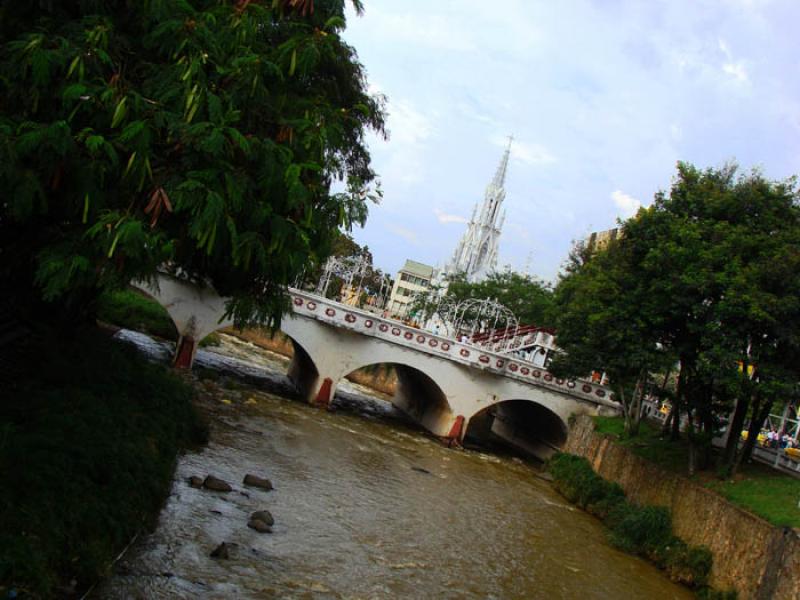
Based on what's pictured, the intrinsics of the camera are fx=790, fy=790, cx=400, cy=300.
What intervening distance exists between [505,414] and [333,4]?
34.8m

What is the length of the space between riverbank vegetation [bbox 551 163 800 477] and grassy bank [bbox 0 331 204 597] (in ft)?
43.6

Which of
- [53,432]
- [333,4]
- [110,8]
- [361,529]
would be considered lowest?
[361,529]

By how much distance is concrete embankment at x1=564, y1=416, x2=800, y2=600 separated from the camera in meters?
15.3

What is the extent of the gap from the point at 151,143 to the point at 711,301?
1683 cm

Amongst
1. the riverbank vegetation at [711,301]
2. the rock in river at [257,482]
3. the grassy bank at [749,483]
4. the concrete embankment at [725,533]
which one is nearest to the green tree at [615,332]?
the riverbank vegetation at [711,301]

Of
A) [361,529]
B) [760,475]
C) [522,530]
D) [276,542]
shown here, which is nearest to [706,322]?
[760,475]

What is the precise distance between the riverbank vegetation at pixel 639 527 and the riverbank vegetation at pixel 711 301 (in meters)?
2.11

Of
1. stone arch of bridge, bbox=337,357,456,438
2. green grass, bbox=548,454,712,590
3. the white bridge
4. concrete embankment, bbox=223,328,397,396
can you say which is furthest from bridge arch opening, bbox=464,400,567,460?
green grass, bbox=548,454,712,590

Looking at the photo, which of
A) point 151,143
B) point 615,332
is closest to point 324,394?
point 615,332

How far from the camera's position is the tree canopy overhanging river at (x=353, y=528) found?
11609mm

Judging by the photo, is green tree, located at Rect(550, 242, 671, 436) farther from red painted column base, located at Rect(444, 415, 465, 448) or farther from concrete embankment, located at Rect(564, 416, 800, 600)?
red painted column base, located at Rect(444, 415, 465, 448)

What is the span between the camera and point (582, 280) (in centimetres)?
3488

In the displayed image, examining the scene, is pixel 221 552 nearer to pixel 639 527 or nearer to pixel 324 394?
pixel 639 527

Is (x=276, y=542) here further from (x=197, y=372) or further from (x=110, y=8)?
(x=197, y=372)
